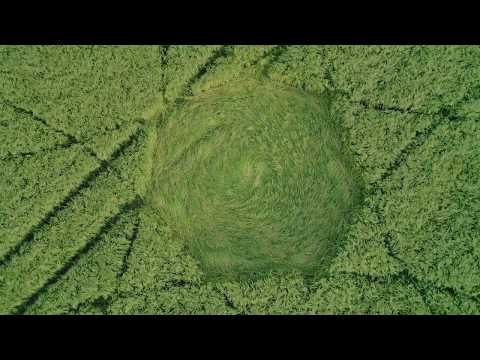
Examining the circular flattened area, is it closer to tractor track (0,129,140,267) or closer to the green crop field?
the green crop field

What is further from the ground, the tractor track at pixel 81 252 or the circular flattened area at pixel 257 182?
the circular flattened area at pixel 257 182

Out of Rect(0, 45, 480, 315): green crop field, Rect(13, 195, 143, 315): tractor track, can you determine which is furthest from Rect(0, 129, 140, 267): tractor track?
Rect(13, 195, 143, 315): tractor track

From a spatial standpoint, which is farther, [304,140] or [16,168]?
[16,168]

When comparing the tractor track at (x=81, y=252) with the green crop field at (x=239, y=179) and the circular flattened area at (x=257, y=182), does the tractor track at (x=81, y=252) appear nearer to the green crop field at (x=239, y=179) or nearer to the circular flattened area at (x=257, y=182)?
the green crop field at (x=239, y=179)

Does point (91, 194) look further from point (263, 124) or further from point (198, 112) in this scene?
point (263, 124)

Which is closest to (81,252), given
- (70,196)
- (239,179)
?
(70,196)

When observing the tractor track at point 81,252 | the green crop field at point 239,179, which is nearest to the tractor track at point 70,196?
the green crop field at point 239,179

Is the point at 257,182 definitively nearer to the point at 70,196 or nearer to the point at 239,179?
the point at 239,179

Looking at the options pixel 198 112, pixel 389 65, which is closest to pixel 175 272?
pixel 198 112
